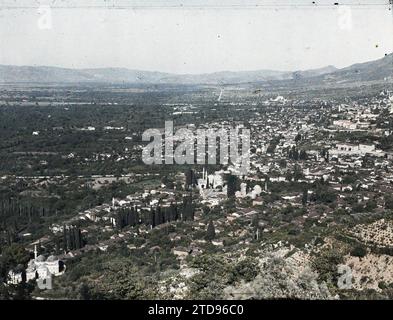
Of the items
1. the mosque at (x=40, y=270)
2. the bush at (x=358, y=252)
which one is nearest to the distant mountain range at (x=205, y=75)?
the mosque at (x=40, y=270)

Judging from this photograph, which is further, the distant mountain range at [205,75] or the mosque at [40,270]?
the distant mountain range at [205,75]

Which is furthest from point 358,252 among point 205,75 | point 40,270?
point 205,75

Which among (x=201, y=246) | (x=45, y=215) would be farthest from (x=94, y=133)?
(x=201, y=246)

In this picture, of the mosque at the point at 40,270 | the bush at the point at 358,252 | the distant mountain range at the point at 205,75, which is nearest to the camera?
the bush at the point at 358,252

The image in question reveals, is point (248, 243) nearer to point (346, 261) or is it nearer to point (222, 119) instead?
point (346, 261)

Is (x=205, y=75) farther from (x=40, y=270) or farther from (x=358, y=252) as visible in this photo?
(x=358, y=252)

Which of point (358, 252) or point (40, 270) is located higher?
point (358, 252)

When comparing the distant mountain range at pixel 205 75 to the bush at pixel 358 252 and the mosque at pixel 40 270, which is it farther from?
the bush at pixel 358 252
